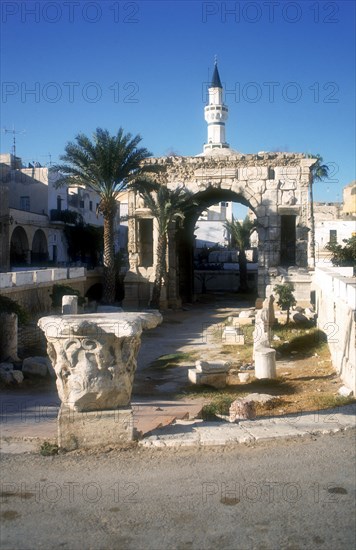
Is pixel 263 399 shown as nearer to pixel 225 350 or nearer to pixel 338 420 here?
pixel 338 420

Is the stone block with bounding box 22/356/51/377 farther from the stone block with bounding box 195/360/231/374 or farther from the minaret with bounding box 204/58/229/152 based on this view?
the minaret with bounding box 204/58/229/152

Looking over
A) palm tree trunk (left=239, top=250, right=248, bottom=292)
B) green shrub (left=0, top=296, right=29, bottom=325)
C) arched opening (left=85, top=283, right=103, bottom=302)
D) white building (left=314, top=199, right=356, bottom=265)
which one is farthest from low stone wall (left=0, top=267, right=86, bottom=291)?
white building (left=314, top=199, right=356, bottom=265)

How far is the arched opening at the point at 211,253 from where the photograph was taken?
31.9 m

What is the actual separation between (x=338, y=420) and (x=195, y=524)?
279 cm

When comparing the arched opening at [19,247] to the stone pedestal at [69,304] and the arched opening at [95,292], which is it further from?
the stone pedestal at [69,304]

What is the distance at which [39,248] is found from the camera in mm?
37844

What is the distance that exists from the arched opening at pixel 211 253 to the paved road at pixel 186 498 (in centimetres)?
2336

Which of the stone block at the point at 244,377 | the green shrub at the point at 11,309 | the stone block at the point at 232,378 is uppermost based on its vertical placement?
the green shrub at the point at 11,309

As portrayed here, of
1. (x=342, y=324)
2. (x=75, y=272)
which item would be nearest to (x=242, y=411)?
(x=342, y=324)

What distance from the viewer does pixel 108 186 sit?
971 inches

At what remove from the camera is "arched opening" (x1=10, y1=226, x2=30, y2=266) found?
112 feet

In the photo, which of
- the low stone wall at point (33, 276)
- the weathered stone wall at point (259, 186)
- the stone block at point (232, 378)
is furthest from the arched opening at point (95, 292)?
the stone block at point (232, 378)

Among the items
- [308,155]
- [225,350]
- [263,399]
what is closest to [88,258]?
[308,155]

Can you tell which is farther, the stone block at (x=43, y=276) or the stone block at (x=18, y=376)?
the stone block at (x=43, y=276)
